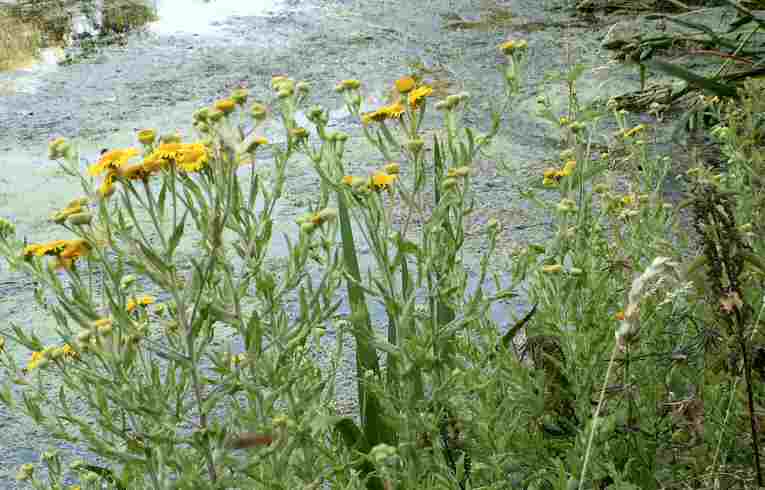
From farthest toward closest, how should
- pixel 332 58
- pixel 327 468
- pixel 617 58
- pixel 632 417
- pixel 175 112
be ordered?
1. pixel 332 58
2. pixel 617 58
3. pixel 175 112
4. pixel 632 417
5. pixel 327 468

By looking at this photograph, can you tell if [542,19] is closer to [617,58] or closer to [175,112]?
[617,58]

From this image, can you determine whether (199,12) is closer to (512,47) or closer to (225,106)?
(512,47)

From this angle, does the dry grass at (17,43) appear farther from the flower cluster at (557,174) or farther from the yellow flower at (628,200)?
the flower cluster at (557,174)

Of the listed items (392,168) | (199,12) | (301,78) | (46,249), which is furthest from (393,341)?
(199,12)

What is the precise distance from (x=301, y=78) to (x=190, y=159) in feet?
11.3

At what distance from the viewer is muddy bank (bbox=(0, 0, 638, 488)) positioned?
128 inches

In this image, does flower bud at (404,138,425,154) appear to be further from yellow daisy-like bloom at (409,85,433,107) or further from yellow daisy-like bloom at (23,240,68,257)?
yellow daisy-like bloom at (23,240,68,257)

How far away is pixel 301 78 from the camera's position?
4.54m

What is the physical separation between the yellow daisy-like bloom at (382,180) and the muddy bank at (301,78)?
132 cm

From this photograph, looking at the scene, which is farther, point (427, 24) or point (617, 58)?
point (427, 24)

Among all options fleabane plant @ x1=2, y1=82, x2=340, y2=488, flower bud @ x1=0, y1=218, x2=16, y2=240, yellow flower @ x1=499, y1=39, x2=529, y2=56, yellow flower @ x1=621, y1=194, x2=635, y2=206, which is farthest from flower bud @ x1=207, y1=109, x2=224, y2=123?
yellow flower @ x1=621, y1=194, x2=635, y2=206

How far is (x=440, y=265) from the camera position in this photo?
54.2 inches

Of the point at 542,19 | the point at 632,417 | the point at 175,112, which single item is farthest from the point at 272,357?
the point at 542,19

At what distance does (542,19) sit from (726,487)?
4.45 m
